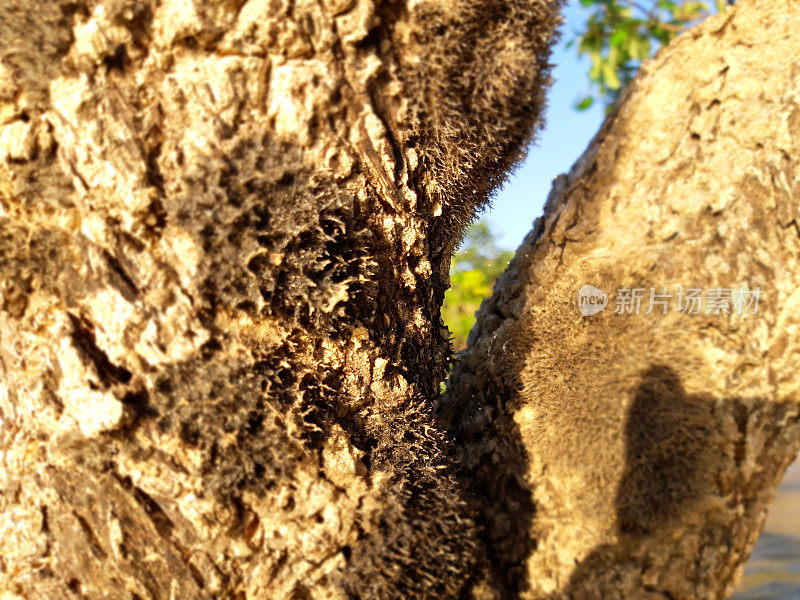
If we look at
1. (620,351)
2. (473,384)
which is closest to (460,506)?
(473,384)

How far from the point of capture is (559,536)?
1580mm

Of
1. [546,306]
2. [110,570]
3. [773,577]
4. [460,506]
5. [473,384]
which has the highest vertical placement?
[546,306]

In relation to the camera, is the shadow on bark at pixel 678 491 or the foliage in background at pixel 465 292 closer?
the shadow on bark at pixel 678 491

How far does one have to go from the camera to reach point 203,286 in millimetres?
1369

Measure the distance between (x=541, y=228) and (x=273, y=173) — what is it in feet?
2.91

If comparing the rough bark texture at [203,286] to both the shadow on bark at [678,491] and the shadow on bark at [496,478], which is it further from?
the shadow on bark at [678,491]

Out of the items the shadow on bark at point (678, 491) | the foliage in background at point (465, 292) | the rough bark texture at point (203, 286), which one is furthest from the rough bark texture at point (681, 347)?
the foliage in background at point (465, 292)

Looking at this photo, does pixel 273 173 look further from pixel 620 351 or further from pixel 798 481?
pixel 798 481
